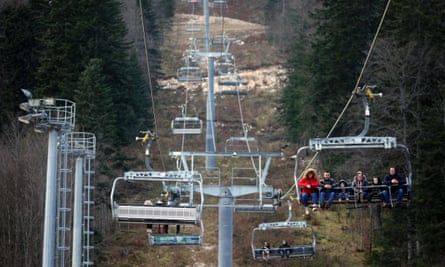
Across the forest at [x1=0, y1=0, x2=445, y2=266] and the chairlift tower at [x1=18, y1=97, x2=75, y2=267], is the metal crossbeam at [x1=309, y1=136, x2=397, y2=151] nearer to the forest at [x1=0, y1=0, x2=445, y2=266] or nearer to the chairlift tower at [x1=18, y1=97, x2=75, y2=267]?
the forest at [x1=0, y1=0, x2=445, y2=266]

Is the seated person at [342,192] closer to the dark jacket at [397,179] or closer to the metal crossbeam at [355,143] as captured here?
the dark jacket at [397,179]

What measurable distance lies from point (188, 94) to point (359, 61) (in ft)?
95.1

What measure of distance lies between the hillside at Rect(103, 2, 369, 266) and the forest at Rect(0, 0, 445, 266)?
4.31 ft

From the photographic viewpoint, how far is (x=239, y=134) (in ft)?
188

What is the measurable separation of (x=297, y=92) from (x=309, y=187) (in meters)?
25.6

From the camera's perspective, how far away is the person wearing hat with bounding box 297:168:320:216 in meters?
20.8

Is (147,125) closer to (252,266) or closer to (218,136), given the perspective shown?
(218,136)

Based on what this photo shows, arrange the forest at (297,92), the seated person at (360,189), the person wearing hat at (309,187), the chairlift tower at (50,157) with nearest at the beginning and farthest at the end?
the person wearing hat at (309,187) → the seated person at (360,189) → the chairlift tower at (50,157) → the forest at (297,92)

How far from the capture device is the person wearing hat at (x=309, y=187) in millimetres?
20844

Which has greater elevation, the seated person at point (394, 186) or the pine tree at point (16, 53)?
the pine tree at point (16, 53)

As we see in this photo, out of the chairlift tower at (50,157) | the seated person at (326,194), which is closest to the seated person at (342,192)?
the seated person at (326,194)

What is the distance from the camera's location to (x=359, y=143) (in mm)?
19672

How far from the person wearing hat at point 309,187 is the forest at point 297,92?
449 cm

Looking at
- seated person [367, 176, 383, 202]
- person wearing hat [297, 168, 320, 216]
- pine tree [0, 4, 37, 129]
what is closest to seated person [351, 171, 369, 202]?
seated person [367, 176, 383, 202]
